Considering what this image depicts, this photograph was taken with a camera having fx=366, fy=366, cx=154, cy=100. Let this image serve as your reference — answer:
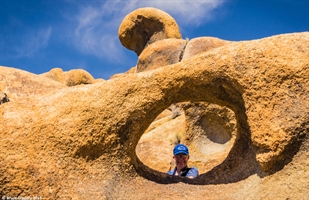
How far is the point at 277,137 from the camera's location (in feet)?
9.84

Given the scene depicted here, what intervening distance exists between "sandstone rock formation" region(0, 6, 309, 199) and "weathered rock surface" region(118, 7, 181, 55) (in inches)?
483

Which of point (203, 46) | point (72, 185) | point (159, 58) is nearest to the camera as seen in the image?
point (72, 185)

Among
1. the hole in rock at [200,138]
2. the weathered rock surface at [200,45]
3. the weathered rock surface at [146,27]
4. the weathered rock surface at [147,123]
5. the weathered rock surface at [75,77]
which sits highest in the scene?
the weathered rock surface at [146,27]

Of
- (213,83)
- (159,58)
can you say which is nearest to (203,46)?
(159,58)

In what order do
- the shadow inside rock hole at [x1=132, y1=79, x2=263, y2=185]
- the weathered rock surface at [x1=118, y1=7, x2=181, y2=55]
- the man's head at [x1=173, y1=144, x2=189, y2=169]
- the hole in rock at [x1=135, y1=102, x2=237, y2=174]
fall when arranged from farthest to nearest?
the weathered rock surface at [x1=118, y1=7, x2=181, y2=55] < the hole in rock at [x1=135, y1=102, x2=237, y2=174] < the man's head at [x1=173, y1=144, x2=189, y2=169] < the shadow inside rock hole at [x1=132, y1=79, x2=263, y2=185]

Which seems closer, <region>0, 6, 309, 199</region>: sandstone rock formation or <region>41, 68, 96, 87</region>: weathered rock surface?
<region>0, 6, 309, 199</region>: sandstone rock formation

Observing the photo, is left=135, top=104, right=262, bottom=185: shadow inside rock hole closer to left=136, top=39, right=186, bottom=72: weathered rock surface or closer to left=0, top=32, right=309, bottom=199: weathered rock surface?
left=0, top=32, right=309, bottom=199: weathered rock surface

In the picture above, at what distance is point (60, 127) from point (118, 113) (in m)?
0.53

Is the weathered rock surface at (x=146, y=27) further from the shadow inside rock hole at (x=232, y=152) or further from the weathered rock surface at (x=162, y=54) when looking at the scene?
the shadow inside rock hole at (x=232, y=152)

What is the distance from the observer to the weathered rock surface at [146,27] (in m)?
15.6

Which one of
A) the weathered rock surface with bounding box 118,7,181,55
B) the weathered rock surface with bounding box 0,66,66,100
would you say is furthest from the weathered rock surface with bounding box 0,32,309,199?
the weathered rock surface with bounding box 118,7,181,55

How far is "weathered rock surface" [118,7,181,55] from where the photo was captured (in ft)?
51.0

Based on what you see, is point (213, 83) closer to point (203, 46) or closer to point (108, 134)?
point (108, 134)

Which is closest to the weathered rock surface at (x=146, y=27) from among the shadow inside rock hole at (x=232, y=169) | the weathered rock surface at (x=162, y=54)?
the weathered rock surface at (x=162, y=54)
